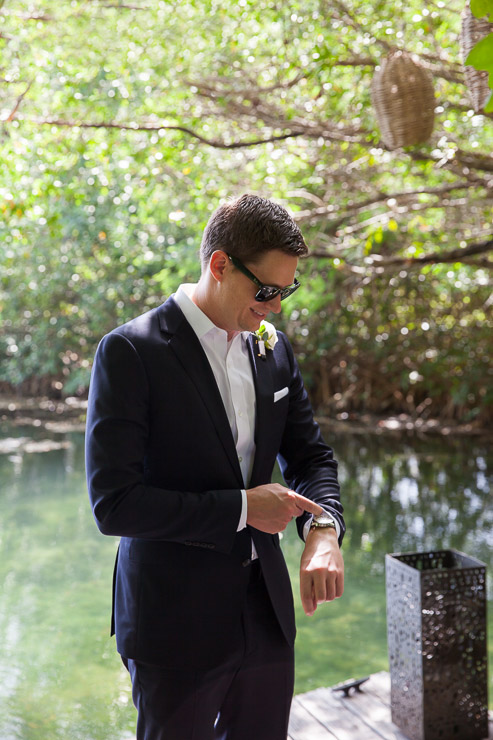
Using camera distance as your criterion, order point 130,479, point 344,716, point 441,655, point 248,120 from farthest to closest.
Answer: point 248,120 → point 344,716 → point 441,655 → point 130,479

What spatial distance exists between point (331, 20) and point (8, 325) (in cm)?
895

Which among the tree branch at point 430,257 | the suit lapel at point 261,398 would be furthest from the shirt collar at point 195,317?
the tree branch at point 430,257

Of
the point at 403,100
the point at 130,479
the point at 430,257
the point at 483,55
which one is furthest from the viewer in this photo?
the point at 430,257

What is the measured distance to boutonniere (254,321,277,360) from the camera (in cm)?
162

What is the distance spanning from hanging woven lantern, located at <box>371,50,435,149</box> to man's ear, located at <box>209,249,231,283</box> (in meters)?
2.51

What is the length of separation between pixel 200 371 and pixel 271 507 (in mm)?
290

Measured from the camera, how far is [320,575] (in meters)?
1.41

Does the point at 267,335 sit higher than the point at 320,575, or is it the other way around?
the point at 267,335

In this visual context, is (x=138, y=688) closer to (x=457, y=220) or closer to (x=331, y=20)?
(x=331, y=20)

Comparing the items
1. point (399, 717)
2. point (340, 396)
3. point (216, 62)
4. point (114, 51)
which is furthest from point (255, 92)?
point (340, 396)

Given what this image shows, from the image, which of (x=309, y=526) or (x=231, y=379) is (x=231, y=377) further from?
(x=309, y=526)

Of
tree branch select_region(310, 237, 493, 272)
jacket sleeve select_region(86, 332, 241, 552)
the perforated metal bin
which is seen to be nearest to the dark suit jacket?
Answer: jacket sleeve select_region(86, 332, 241, 552)

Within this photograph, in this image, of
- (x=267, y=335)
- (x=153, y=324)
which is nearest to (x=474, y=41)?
(x=267, y=335)

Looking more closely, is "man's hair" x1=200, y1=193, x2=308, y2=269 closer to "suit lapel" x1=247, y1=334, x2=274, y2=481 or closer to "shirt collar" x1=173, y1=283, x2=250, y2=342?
"shirt collar" x1=173, y1=283, x2=250, y2=342
